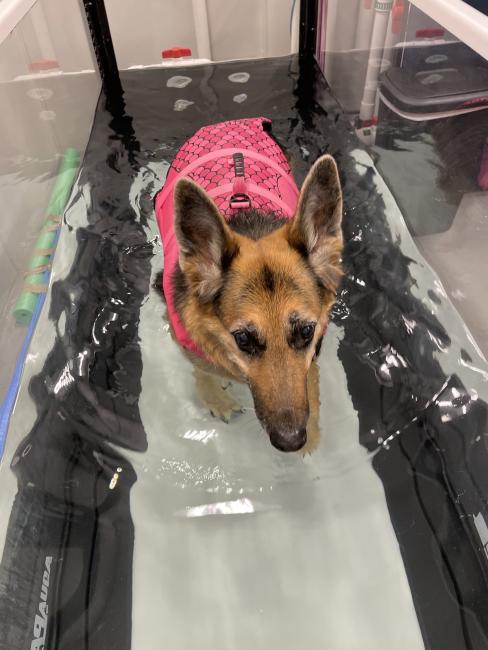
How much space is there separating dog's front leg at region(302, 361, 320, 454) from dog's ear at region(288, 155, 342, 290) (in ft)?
1.62

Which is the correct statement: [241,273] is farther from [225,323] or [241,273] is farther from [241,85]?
[241,85]

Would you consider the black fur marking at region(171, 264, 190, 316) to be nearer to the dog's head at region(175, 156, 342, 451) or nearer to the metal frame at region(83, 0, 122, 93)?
the dog's head at region(175, 156, 342, 451)

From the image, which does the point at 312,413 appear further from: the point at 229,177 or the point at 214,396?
the point at 229,177

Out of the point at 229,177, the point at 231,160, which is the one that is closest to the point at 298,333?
the point at 229,177

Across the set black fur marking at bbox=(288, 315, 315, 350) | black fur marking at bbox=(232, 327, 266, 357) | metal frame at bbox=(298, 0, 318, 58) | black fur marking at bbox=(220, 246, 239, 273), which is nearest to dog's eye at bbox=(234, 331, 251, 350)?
black fur marking at bbox=(232, 327, 266, 357)

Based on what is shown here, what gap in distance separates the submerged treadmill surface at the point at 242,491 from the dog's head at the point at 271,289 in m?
0.61

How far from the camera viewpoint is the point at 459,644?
6.00 feet

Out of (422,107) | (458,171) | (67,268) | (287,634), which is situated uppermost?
(422,107)

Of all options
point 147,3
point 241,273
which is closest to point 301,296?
point 241,273

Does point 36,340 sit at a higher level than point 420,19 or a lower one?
lower

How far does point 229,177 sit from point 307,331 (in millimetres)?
1339

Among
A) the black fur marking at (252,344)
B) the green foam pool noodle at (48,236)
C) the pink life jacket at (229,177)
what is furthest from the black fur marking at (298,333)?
the green foam pool noodle at (48,236)

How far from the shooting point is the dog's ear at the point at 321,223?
5.82 feet

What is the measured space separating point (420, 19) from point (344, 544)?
289 centimetres
